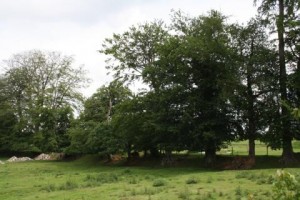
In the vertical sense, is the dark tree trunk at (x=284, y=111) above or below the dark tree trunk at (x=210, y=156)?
above

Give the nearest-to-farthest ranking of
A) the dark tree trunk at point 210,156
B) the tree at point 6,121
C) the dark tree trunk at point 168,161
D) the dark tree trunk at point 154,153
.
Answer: the dark tree trunk at point 210,156, the dark tree trunk at point 168,161, the dark tree trunk at point 154,153, the tree at point 6,121

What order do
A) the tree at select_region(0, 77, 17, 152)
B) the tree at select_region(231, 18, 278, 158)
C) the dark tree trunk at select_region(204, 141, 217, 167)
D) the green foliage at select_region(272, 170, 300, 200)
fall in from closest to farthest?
1. the green foliage at select_region(272, 170, 300, 200)
2. the tree at select_region(231, 18, 278, 158)
3. the dark tree trunk at select_region(204, 141, 217, 167)
4. the tree at select_region(0, 77, 17, 152)

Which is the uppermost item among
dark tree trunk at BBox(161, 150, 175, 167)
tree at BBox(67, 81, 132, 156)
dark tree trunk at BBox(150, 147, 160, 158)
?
tree at BBox(67, 81, 132, 156)

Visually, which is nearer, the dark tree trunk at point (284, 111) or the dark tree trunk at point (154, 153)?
the dark tree trunk at point (284, 111)

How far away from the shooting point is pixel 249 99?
105 ft

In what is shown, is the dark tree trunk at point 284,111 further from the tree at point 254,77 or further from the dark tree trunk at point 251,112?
the dark tree trunk at point 251,112

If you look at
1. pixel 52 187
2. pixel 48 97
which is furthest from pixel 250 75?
pixel 48 97

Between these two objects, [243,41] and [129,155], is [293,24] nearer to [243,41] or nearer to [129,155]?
[243,41]

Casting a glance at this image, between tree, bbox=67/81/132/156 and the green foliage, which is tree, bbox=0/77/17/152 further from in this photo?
the green foliage

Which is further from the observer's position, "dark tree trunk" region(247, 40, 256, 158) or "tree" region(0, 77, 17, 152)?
"tree" region(0, 77, 17, 152)

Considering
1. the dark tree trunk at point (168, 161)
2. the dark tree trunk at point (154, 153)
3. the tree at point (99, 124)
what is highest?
the tree at point (99, 124)

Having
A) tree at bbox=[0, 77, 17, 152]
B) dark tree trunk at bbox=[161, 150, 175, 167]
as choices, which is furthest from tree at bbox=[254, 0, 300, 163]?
tree at bbox=[0, 77, 17, 152]


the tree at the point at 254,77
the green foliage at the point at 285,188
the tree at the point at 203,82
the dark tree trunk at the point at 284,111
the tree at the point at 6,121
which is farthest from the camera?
the tree at the point at 6,121

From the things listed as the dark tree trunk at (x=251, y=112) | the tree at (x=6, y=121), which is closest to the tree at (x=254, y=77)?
the dark tree trunk at (x=251, y=112)
